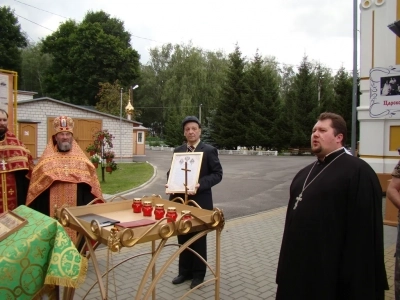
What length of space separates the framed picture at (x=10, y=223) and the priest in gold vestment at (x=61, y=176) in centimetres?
163

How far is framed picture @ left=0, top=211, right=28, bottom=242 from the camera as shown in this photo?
2230 millimetres

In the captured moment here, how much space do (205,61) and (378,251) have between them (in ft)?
143

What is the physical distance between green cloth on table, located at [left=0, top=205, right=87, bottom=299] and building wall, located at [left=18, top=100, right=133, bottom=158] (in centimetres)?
2093

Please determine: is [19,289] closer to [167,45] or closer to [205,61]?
[205,61]

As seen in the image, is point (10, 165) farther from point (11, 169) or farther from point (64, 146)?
point (64, 146)

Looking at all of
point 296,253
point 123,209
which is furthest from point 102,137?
point 296,253

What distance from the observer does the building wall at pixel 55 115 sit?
21375mm

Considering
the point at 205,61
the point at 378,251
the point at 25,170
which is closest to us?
the point at 378,251

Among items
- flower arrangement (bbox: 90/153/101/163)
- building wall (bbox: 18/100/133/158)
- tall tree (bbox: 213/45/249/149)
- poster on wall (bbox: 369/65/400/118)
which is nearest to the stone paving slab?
poster on wall (bbox: 369/65/400/118)

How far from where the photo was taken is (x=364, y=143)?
395 inches

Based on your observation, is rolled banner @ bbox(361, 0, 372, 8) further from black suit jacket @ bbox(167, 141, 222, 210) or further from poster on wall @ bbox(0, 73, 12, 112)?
poster on wall @ bbox(0, 73, 12, 112)

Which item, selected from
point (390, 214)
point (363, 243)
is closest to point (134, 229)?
point (363, 243)

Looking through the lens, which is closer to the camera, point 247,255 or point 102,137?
point 247,255

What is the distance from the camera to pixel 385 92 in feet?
20.4
